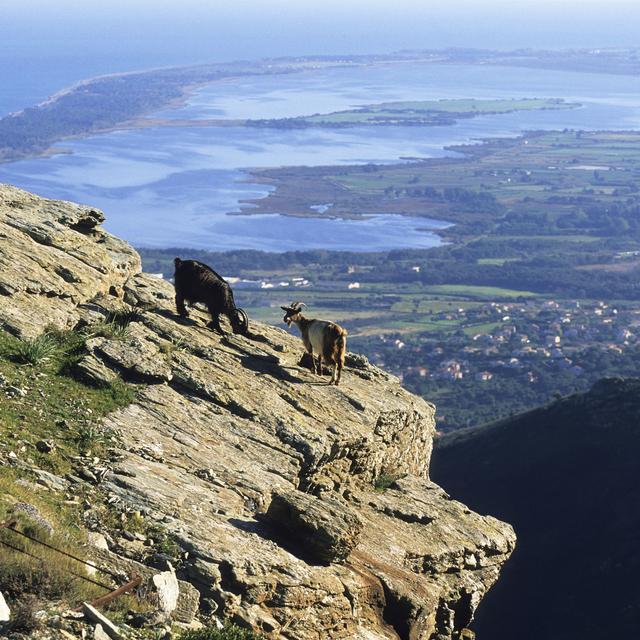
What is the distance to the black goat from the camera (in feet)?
57.4

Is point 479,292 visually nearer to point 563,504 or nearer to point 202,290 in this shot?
point 563,504

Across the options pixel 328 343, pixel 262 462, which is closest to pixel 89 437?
pixel 262 462

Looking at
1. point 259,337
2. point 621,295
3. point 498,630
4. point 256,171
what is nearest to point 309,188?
point 256,171

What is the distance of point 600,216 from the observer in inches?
6398

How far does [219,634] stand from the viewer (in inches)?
376

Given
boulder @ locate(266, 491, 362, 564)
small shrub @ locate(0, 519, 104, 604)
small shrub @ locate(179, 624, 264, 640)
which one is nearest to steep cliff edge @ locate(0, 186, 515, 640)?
boulder @ locate(266, 491, 362, 564)

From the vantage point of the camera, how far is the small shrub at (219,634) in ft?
31.0

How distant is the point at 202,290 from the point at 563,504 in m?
33.0

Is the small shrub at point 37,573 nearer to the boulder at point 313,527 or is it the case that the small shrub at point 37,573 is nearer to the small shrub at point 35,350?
the boulder at point 313,527

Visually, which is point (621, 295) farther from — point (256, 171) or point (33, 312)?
point (33, 312)

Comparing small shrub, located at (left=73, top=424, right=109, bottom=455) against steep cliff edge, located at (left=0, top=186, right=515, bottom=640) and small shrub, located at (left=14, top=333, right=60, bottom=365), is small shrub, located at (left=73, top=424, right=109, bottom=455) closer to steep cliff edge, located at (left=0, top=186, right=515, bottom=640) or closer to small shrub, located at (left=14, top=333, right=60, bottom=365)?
steep cliff edge, located at (left=0, top=186, right=515, bottom=640)

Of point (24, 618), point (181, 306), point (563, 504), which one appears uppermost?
point (181, 306)

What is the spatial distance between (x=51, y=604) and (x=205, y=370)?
690 cm

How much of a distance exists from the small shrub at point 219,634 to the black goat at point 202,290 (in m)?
8.09
